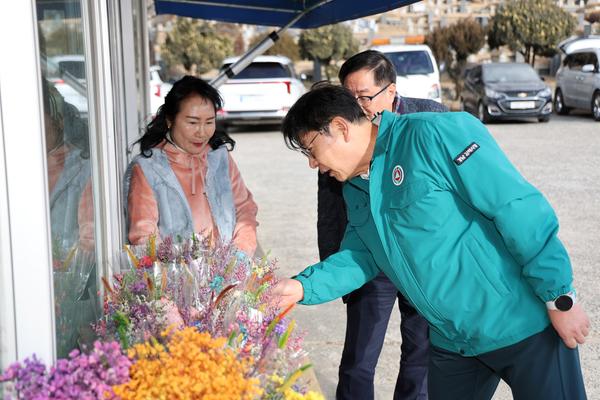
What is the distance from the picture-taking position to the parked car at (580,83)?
1892 cm

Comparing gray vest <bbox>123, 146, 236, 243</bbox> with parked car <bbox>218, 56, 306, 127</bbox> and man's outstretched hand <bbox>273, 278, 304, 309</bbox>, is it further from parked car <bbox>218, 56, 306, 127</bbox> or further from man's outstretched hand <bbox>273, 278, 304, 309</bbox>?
parked car <bbox>218, 56, 306, 127</bbox>

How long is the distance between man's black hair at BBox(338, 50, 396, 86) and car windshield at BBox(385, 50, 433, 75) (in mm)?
13985

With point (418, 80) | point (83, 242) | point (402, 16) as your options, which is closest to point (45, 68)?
point (83, 242)

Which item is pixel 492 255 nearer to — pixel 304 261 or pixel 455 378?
pixel 455 378

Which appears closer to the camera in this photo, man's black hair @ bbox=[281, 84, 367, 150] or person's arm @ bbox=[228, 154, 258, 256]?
man's black hair @ bbox=[281, 84, 367, 150]

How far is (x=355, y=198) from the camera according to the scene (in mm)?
2812

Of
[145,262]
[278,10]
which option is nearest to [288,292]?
[145,262]

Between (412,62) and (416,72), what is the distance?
0.39m

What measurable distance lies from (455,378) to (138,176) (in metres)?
1.60

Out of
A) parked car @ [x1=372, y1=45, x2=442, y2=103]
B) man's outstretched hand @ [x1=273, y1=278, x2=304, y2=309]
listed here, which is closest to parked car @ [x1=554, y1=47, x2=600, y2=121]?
parked car @ [x1=372, y1=45, x2=442, y2=103]

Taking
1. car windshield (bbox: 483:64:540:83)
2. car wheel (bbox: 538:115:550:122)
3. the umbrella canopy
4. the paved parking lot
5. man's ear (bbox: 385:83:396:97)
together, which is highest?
the umbrella canopy

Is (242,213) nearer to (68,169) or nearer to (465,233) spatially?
(68,169)

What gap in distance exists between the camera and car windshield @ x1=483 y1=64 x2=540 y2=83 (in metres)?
19.3

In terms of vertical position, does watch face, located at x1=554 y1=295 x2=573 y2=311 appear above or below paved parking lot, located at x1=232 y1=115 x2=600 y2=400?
above
